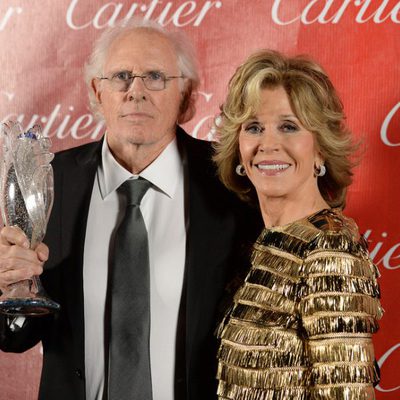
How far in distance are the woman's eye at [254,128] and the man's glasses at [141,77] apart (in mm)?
345

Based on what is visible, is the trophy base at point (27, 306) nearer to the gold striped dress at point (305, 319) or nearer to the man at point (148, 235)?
the man at point (148, 235)

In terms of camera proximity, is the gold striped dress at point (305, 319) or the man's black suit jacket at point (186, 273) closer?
the gold striped dress at point (305, 319)

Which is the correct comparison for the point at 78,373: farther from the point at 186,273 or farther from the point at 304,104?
the point at 304,104

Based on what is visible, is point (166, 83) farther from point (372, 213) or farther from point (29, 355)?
point (29, 355)

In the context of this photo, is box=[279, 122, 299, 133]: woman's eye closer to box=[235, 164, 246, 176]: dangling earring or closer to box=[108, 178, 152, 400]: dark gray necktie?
box=[235, 164, 246, 176]: dangling earring

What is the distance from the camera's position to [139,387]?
224 centimetres

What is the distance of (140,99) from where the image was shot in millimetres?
2389

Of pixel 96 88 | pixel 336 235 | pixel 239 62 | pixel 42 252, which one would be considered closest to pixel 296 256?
pixel 336 235

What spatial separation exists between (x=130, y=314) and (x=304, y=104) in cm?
67

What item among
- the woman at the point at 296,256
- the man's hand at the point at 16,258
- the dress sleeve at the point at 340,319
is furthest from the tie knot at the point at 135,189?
the dress sleeve at the point at 340,319

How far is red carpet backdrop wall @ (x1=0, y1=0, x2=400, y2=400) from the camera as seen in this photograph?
2.88 metres

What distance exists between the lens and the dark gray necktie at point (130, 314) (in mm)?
2246

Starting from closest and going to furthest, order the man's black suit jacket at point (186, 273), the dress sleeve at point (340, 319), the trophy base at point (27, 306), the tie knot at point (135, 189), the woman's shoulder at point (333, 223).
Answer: the dress sleeve at point (340, 319)
the woman's shoulder at point (333, 223)
the trophy base at point (27, 306)
the man's black suit jacket at point (186, 273)
the tie knot at point (135, 189)

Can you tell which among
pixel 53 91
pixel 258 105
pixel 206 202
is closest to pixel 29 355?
pixel 53 91
